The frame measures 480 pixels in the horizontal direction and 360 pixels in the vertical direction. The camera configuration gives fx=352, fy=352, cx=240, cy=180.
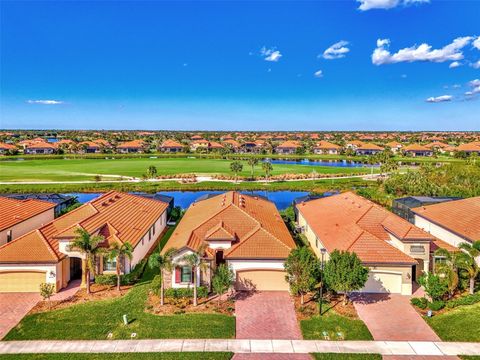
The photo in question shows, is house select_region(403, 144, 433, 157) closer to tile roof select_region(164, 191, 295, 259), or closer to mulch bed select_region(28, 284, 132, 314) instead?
tile roof select_region(164, 191, 295, 259)

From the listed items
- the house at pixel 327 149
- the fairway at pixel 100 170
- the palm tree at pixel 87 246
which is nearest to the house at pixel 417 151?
the house at pixel 327 149

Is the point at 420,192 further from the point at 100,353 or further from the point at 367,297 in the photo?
the point at 100,353

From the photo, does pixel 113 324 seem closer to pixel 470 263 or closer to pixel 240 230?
pixel 240 230

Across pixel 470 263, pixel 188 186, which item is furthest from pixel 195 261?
pixel 188 186

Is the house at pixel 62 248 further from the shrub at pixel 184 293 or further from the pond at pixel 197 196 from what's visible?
the pond at pixel 197 196

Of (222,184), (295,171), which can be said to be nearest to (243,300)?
(222,184)

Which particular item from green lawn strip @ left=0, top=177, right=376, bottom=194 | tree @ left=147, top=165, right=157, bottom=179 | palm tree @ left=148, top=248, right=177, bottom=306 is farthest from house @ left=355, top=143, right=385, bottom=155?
palm tree @ left=148, top=248, right=177, bottom=306
